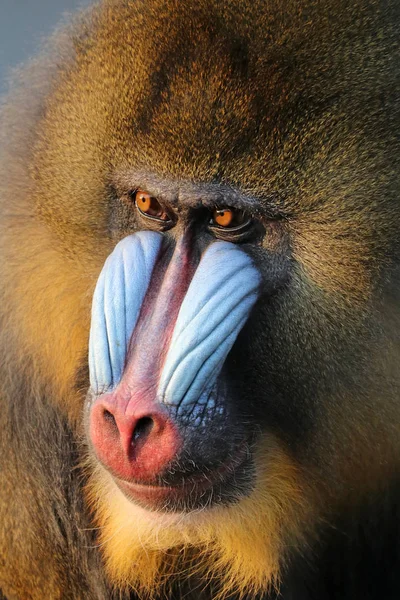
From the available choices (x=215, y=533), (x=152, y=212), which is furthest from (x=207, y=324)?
(x=215, y=533)

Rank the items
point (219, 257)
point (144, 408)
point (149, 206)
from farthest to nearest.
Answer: point (149, 206), point (219, 257), point (144, 408)

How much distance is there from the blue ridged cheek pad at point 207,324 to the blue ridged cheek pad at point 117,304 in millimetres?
148

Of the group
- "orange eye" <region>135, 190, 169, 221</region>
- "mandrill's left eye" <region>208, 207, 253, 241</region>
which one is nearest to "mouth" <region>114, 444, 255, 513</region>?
"mandrill's left eye" <region>208, 207, 253, 241</region>

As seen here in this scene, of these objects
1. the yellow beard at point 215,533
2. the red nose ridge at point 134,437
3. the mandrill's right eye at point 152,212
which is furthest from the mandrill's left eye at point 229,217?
the yellow beard at point 215,533

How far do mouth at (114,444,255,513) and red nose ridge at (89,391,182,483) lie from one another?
0.07 m

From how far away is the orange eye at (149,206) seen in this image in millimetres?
2414

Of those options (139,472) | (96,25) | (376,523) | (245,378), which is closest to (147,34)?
(96,25)

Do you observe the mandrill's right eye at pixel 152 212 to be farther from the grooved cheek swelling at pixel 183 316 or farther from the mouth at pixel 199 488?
the mouth at pixel 199 488

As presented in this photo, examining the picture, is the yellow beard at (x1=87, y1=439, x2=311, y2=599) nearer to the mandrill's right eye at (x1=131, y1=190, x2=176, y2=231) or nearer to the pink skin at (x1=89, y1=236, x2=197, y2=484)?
the pink skin at (x1=89, y1=236, x2=197, y2=484)

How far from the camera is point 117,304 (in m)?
2.31

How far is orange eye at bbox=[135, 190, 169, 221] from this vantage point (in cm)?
241

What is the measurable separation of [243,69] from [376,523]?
169 cm

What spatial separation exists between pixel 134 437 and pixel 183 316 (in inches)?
12.8

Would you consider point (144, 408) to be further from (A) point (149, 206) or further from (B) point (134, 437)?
(A) point (149, 206)
